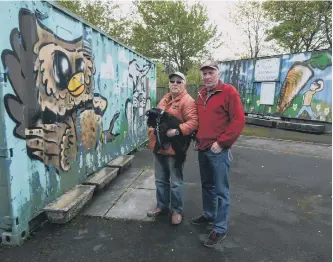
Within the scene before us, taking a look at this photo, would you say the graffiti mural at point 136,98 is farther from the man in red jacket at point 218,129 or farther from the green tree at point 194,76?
the green tree at point 194,76

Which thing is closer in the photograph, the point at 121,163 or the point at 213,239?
the point at 213,239

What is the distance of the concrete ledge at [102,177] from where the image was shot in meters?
4.18

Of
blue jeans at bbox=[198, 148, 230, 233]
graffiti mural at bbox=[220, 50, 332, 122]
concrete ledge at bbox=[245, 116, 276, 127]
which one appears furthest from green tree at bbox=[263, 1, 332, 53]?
blue jeans at bbox=[198, 148, 230, 233]

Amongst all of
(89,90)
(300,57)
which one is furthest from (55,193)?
(300,57)

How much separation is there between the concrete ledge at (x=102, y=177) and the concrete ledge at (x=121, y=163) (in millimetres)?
215

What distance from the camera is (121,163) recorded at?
→ 5.40 metres

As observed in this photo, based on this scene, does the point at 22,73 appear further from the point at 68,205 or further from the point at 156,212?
the point at 156,212

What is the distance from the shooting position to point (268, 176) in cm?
545

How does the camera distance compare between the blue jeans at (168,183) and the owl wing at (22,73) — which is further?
the blue jeans at (168,183)

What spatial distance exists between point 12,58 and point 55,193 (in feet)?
5.71

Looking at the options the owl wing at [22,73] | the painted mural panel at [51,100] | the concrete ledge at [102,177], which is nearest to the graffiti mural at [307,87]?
the painted mural panel at [51,100]

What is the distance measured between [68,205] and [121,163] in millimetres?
2150

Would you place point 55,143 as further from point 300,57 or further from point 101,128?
point 300,57

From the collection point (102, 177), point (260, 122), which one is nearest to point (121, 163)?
point (102, 177)
